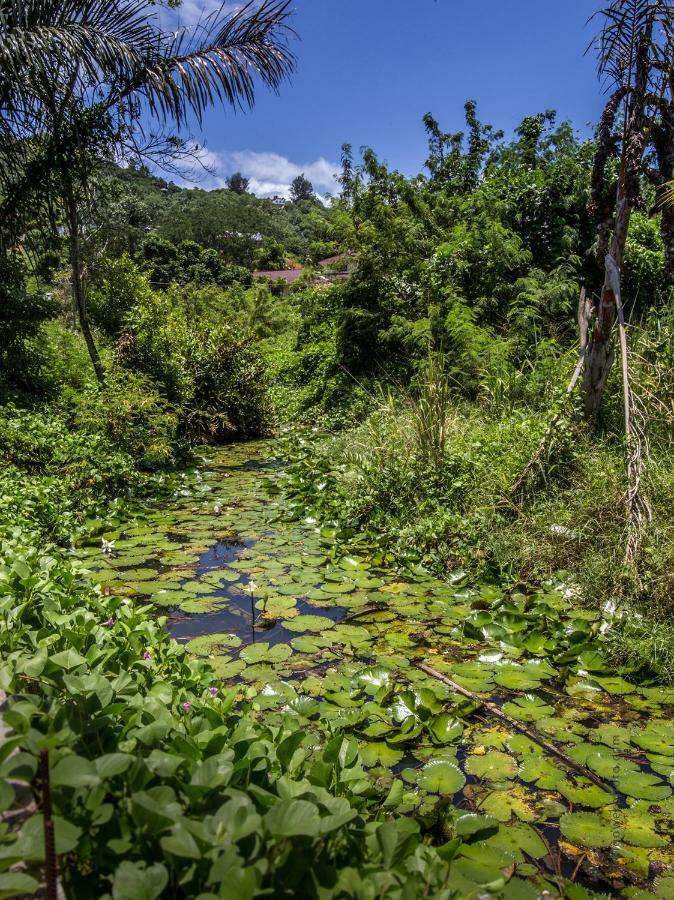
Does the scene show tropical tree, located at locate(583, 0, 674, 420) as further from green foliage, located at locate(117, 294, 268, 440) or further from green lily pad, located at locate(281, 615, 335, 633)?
green foliage, located at locate(117, 294, 268, 440)

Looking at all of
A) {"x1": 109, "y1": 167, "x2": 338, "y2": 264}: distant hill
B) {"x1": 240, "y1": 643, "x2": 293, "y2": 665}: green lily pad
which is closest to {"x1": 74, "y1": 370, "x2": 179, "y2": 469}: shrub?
{"x1": 240, "y1": 643, "x2": 293, "y2": 665}: green lily pad

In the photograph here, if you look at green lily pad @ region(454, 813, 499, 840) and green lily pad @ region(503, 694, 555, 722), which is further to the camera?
green lily pad @ region(503, 694, 555, 722)

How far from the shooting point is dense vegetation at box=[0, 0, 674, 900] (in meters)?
0.99

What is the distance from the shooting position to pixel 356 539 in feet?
15.6

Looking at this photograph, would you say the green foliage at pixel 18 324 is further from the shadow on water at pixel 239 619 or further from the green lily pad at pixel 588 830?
the green lily pad at pixel 588 830

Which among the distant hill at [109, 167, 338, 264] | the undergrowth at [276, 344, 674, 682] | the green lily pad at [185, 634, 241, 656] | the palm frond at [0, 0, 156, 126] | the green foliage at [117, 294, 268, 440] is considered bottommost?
the green lily pad at [185, 634, 241, 656]

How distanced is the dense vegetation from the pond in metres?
0.02

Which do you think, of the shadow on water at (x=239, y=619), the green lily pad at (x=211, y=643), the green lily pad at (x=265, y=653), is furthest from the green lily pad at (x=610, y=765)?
the green lily pad at (x=211, y=643)

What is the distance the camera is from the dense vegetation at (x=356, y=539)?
0.99m

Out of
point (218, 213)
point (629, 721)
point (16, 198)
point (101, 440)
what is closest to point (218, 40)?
point (16, 198)

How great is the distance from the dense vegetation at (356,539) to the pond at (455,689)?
0.05 ft

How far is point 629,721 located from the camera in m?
2.47

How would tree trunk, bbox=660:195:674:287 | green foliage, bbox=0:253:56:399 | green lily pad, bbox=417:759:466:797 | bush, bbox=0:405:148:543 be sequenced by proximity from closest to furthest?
green lily pad, bbox=417:759:466:797 < bush, bbox=0:405:148:543 < tree trunk, bbox=660:195:674:287 < green foliage, bbox=0:253:56:399

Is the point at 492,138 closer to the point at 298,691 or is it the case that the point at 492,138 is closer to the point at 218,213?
the point at 298,691
